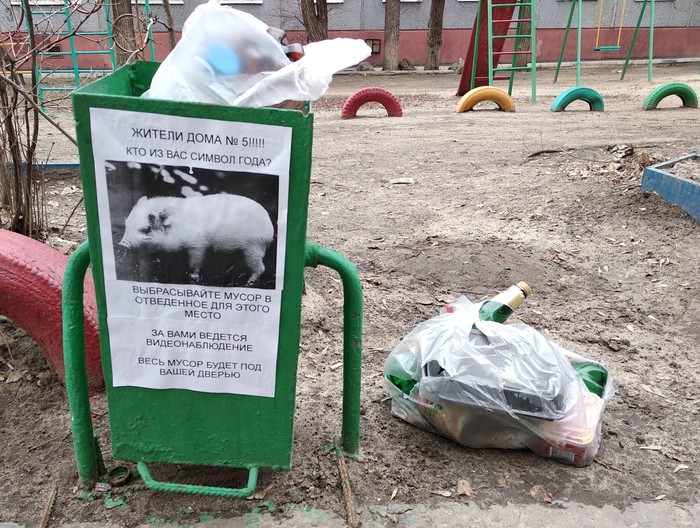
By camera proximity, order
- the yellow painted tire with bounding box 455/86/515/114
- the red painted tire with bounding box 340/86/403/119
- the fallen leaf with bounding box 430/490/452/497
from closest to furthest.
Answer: the fallen leaf with bounding box 430/490/452/497 → the red painted tire with bounding box 340/86/403/119 → the yellow painted tire with bounding box 455/86/515/114

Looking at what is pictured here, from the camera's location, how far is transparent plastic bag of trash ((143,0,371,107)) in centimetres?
145

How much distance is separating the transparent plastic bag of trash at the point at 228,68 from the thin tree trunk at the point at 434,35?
17399mm

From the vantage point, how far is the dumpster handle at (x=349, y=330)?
172 cm

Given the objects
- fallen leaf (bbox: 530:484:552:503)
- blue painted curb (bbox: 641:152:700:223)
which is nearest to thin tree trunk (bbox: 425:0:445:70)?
blue painted curb (bbox: 641:152:700:223)

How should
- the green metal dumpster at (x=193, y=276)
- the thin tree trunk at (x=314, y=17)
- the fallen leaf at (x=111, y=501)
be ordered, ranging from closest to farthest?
the green metal dumpster at (x=193, y=276)
the fallen leaf at (x=111, y=501)
the thin tree trunk at (x=314, y=17)

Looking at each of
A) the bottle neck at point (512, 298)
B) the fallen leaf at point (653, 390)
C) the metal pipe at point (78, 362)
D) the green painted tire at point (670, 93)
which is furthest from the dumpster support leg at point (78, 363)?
the green painted tire at point (670, 93)

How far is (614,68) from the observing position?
18.9 m

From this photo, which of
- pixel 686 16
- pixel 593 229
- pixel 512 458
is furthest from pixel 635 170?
pixel 686 16

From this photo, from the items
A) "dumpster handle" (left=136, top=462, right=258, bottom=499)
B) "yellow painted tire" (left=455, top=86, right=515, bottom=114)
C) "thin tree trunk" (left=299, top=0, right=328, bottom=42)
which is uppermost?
"thin tree trunk" (left=299, top=0, right=328, bottom=42)

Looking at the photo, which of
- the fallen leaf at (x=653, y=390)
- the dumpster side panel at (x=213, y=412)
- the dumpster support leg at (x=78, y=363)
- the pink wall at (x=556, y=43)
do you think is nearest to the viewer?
the dumpster side panel at (x=213, y=412)

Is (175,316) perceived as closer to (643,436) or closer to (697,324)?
(643,436)

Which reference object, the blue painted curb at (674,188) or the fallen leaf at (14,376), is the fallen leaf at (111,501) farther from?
the blue painted curb at (674,188)

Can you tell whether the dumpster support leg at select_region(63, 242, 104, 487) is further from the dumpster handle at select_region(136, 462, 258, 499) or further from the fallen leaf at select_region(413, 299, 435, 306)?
the fallen leaf at select_region(413, 299, 435, 306)

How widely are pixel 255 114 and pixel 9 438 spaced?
157 centimetres
